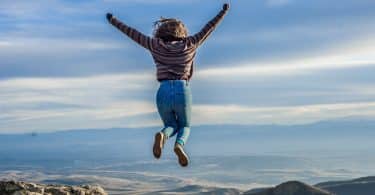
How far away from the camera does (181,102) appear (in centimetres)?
1524

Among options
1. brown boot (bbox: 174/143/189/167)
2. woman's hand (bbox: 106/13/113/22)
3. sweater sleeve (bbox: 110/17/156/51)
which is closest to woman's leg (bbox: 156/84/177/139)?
brown boot (bbox: 174/143/189/167)

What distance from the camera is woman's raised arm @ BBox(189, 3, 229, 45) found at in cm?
1553

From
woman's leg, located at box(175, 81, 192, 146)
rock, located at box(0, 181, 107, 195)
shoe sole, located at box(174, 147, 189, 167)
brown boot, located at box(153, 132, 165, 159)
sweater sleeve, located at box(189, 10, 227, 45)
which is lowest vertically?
rock, located at box(0, 181, 107, 195)

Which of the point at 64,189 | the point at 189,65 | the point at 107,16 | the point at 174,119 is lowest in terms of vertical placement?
the point at 64,189

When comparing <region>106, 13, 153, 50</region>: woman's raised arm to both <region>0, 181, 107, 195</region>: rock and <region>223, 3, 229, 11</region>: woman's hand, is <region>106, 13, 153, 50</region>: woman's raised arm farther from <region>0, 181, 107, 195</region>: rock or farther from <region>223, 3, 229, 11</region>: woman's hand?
<region>0, 181, 107, 195</region>: rock

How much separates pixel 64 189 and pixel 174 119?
4.68 m

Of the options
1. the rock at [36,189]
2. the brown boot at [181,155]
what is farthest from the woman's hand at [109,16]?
the rock at [36,189]

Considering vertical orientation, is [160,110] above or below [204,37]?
below

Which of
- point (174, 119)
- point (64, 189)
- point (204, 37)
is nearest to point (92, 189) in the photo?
point (64, 189)

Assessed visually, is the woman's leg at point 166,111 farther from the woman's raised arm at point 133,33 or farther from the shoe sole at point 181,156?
the woman's raised arm at point 133,33

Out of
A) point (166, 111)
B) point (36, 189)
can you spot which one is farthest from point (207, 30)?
point (36, 189)

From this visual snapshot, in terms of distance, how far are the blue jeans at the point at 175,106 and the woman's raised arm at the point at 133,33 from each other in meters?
0.89

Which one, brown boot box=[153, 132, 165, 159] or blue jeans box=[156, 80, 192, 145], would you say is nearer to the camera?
brown boot box=[153, 132, 165, 159]

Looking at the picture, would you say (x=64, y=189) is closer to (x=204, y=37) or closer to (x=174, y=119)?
(x=174, y=119)
